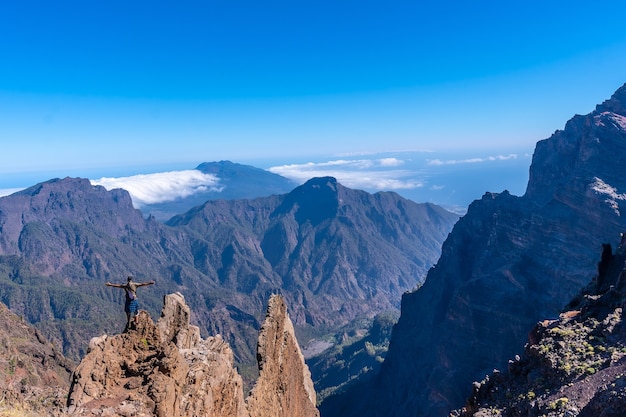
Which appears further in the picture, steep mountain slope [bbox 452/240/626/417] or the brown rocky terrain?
the brown rocky terrain

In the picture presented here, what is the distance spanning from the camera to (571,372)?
2567cm

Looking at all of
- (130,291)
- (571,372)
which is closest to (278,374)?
(130,291)

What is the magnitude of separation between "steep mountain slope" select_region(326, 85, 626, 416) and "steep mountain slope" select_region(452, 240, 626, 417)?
5324 cm

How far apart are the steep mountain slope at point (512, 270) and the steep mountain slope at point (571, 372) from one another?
5324 cm

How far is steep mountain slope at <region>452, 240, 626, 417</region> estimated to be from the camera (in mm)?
21741

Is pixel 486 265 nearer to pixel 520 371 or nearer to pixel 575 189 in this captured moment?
pixel 575 189

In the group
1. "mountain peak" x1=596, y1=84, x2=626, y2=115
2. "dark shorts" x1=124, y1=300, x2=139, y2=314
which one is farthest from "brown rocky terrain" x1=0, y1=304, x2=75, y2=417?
"mountain peak" x1=596, y1=84, x2=626, y2=115

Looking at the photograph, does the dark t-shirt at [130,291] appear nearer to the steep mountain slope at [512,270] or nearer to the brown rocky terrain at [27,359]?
the brown rocky terrain at [27,359]

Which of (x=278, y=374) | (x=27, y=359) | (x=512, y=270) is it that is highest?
(x=278, y=374)

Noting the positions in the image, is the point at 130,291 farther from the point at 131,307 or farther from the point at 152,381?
the point at 152,381

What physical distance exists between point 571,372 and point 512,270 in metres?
74.7

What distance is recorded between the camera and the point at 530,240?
101 m

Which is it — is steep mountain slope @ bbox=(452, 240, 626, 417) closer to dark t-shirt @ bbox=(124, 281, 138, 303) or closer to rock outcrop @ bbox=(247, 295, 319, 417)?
rock outcrop @ bbox=(247, 295, 319, 417)

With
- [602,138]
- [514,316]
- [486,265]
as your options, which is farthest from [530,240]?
[602,138]
